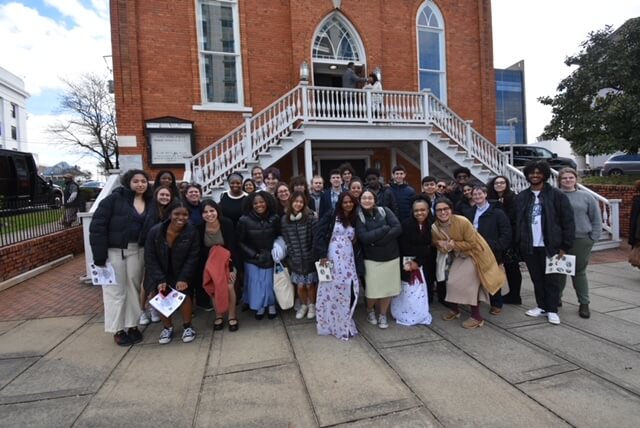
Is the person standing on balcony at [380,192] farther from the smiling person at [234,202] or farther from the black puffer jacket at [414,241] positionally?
the smiling person at [234,202]

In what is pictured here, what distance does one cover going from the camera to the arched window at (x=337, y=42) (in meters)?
11.9

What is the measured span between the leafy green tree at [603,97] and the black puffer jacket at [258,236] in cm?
1159

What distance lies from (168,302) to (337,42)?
10.5 m

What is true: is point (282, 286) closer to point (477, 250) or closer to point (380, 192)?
point (380, 192)

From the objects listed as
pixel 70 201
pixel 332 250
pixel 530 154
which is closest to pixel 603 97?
pixel 530 154

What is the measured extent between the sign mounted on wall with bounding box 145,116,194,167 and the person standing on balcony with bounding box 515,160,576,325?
8311mm

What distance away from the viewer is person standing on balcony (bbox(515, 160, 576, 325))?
4.30m

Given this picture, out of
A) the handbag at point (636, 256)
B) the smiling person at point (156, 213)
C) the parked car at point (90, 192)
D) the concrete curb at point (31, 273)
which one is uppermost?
the parked car at point (90, 192)

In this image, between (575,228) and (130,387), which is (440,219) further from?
(130,387)

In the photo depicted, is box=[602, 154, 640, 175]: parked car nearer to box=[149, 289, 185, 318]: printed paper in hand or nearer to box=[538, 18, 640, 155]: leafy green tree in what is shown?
box=[538, 18, 640, 155]: leafy green tree

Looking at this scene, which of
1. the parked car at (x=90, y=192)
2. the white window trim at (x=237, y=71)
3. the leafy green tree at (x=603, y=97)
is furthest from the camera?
the parked car at (x=90, y=192)

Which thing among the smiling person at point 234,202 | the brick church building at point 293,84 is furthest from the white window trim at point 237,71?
the smiling person at point 234,202

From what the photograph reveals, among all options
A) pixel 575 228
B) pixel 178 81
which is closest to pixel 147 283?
pixel 575 228

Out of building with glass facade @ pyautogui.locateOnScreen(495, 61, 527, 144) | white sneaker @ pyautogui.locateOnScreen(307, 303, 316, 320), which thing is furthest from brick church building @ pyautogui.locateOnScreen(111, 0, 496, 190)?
building with glass facade @ pyautogui.locateOnScreen(495, 61, 527, 144)
